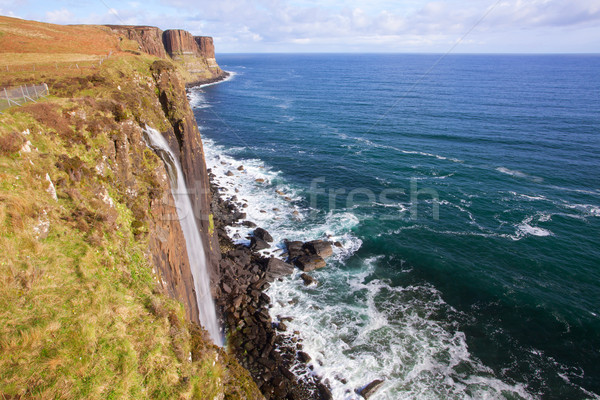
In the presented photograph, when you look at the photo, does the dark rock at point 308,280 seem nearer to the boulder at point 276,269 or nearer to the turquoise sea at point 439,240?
the turquoise sea at point 439,240

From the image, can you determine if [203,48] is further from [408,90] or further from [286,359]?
[286,359]

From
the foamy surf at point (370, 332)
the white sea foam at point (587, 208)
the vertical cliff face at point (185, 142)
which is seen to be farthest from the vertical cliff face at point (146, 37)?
the white sea foam at point (587, 208)

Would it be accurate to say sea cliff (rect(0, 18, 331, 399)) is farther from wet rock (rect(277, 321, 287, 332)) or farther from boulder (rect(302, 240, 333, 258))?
boulder (rect(302, 240, 333, 258))

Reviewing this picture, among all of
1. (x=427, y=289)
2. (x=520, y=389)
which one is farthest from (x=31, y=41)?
(x=520, y=389)

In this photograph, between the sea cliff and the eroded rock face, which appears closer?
the sea cliff

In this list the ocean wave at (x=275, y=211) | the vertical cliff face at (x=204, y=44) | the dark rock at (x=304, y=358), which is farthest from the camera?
the vertical cliff face at (x=204, y=44)

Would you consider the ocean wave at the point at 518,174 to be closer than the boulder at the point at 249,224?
No

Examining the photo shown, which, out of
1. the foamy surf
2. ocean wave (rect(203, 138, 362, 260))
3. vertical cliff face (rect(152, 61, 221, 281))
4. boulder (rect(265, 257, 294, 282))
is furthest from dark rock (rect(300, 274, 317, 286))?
vertical cliff face (rect(152, 61, 221, 281))
